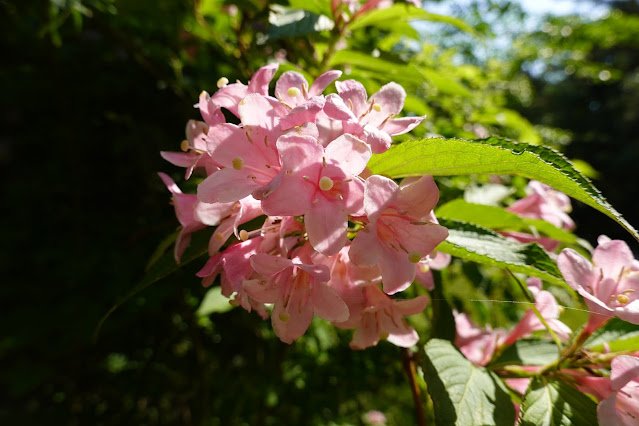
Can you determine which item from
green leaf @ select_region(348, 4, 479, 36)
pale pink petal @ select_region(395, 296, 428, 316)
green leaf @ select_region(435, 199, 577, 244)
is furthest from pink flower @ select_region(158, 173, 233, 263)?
green leaf @ select_region(348, 4, 479, 36)

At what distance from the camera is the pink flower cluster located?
562mm

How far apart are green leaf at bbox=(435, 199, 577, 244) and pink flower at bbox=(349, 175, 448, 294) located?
26 centimetres

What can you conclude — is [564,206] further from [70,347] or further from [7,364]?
[7,364]

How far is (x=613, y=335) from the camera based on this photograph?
2.75 ft

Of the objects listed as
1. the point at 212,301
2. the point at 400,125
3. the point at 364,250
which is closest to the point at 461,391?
the point at 364,250

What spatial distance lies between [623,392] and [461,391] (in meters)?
0.24

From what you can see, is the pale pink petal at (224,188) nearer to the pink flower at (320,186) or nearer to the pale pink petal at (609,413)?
the pink flower at (320,186)

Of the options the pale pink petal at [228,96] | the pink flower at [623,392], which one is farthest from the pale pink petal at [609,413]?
the pale pink petal at [228,96]

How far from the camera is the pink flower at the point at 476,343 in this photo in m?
1.03

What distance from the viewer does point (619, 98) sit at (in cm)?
1508

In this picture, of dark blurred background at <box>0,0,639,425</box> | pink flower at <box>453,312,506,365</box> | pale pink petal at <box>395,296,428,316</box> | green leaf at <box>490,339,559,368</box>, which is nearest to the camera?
pale pink petal at <box>395,296,428,316</box>

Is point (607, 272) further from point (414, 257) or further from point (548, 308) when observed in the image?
point (414, 257)

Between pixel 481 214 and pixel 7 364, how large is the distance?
230 cm

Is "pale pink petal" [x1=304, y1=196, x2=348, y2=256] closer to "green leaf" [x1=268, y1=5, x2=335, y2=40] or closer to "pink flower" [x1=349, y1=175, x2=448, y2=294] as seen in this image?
"pink flower" [x1=349, y1=175, x2=448, y2=294]
